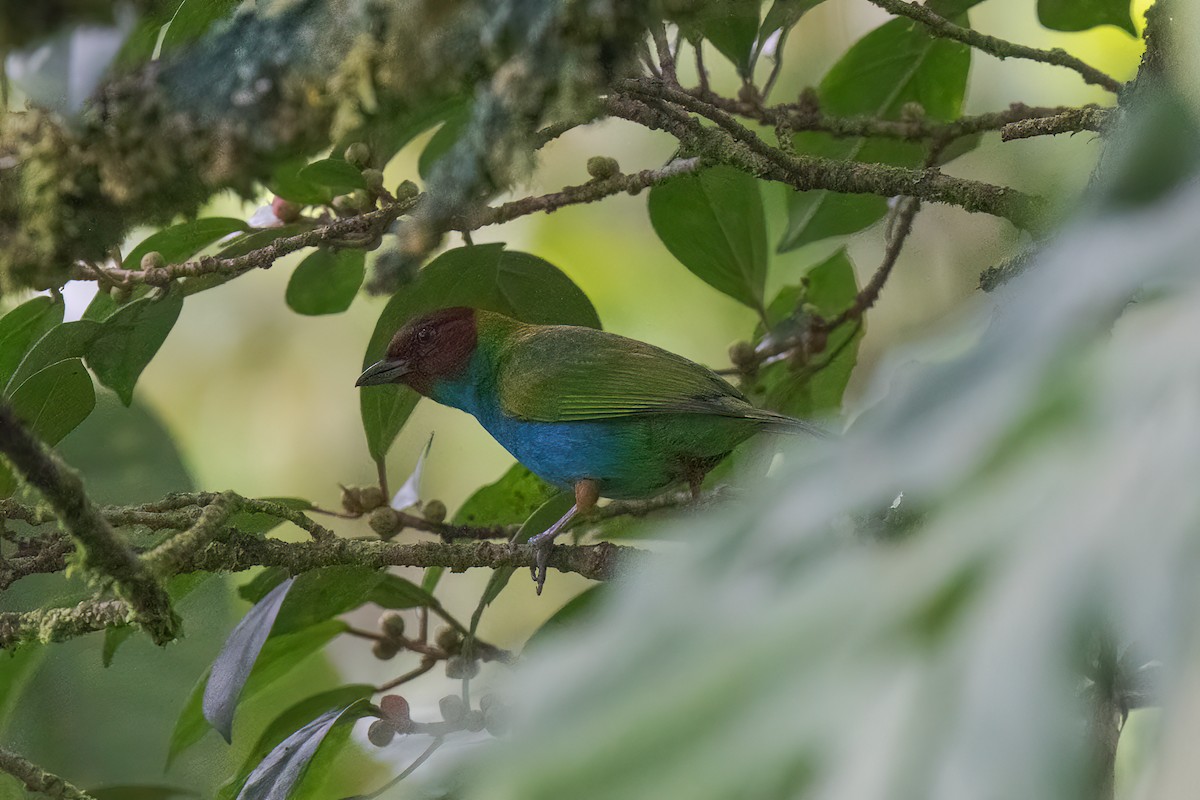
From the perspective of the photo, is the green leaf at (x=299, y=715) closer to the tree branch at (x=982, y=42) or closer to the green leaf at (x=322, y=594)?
the green leaf at (x=322, y=594)

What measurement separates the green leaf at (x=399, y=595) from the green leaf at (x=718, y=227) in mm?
557

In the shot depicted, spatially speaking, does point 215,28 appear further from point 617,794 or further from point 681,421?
point 681,421

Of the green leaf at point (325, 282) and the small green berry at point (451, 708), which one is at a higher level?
the green leaf at point (325, 282)

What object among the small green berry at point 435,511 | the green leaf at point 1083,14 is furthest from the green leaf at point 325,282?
the green leaf at point 1083,14

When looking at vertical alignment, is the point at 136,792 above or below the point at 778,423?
below

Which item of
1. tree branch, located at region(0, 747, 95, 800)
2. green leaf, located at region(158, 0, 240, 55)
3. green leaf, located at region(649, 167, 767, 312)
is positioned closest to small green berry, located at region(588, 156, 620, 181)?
A: green leaf, located at region(649, 167, 767, 312)

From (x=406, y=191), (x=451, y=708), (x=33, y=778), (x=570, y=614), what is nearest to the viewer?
(x=33, y=778)

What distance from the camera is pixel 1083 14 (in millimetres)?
1445

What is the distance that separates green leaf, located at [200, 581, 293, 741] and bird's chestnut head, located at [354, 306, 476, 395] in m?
0.39

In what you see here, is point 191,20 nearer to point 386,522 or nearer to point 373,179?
point 373,179

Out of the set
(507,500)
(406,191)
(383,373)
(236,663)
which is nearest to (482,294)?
(406,191)

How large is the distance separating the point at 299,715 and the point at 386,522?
267mm

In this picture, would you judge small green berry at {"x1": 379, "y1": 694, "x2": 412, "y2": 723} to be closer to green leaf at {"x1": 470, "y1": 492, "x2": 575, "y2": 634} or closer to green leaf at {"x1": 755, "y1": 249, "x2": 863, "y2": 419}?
green leaf at {"x1": 470, "y1": 492, "x2": 575, "y2": 634}

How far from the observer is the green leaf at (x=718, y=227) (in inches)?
53.6
